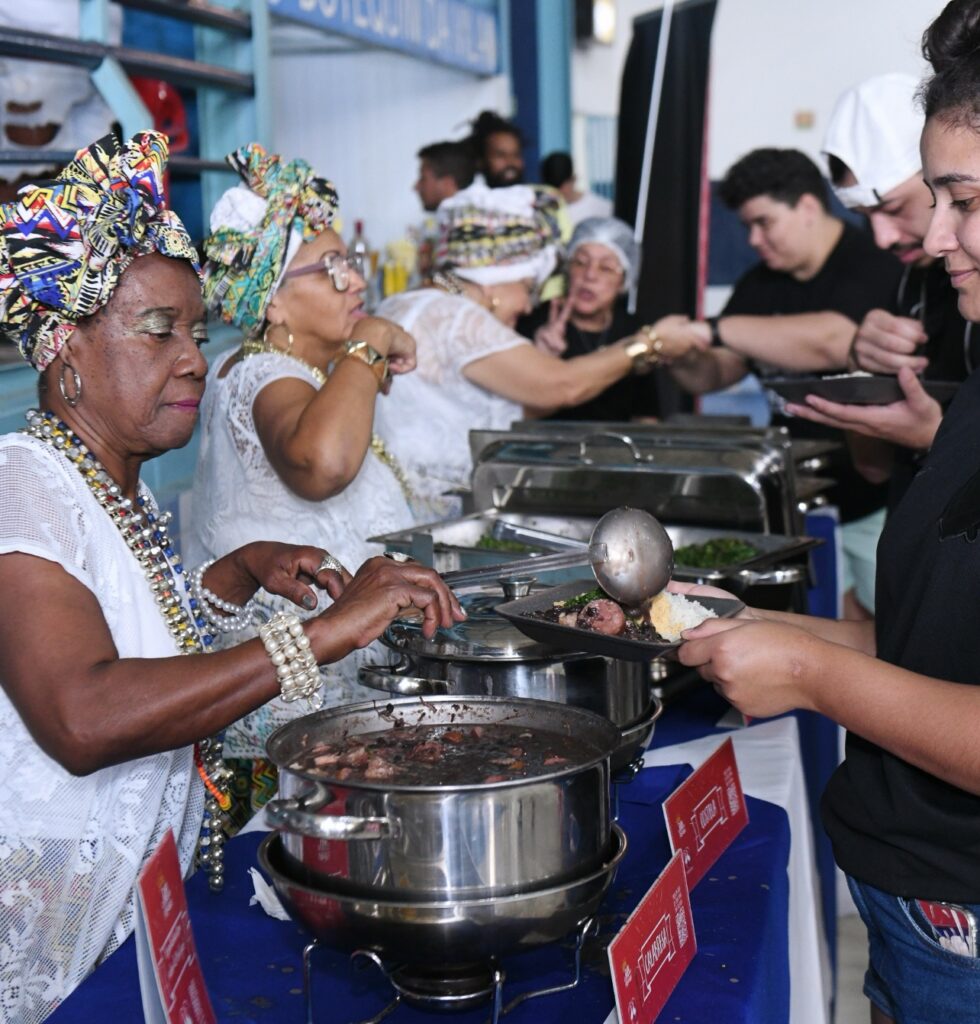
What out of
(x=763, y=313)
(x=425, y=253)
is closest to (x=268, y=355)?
(x=763, y=313)

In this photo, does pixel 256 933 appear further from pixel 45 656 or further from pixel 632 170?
pixel 632 170

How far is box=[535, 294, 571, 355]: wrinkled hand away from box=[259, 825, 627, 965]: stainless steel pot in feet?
10.6

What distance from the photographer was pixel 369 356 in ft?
7.23

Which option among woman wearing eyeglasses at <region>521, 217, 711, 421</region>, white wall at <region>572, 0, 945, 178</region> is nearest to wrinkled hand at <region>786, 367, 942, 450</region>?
woman wearing eyeglasses at <region>521, 217, 711, 421</region>

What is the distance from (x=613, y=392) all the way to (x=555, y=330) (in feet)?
1.05

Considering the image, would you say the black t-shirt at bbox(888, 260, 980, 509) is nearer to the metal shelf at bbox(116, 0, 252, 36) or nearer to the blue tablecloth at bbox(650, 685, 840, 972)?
the blue tablecloth at bbox(650, 685, 840, 972)

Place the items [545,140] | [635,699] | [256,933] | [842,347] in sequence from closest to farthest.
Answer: [256,933]
[635,699]
[842,347]
[545,140]

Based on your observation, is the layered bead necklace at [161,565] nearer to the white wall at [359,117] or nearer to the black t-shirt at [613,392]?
the black t-shirt at [613,392]

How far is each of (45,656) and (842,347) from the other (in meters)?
2.36

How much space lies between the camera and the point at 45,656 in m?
1.16

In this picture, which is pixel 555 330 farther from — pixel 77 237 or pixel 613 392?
pixel 77 237

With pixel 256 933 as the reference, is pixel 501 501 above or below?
above

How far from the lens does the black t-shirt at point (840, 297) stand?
3.51 m

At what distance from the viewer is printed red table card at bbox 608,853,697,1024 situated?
100 centimetres
